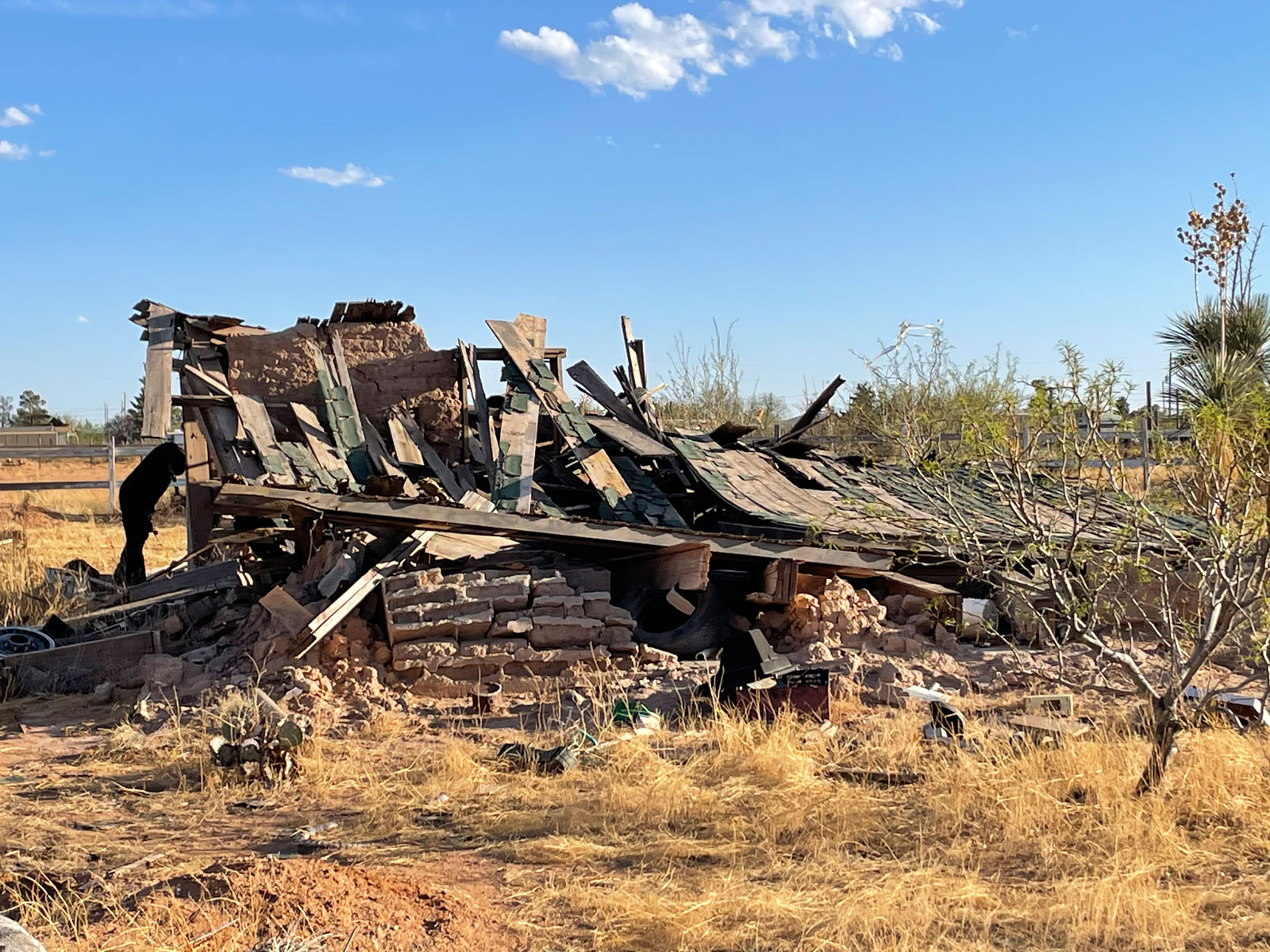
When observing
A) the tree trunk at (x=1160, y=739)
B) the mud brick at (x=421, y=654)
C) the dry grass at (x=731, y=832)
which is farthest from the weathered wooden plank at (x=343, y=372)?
the tree trunk at (x=1160, y=739)

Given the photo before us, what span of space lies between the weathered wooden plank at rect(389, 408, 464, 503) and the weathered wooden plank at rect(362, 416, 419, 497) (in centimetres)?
14

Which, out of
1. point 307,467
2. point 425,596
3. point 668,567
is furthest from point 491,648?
point 307,467

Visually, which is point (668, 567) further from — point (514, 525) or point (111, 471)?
point (111, 471)

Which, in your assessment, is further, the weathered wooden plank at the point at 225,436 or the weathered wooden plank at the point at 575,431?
the weathered wooden plank at the point at 575,431

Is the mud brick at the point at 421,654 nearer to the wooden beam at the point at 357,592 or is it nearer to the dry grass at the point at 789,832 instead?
the wooden beam at the point at 357,592

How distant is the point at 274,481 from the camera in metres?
8.77

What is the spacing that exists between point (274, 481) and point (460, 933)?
5.36m

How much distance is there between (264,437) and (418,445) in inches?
62.9

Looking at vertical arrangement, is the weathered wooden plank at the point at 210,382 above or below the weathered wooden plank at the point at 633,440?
above

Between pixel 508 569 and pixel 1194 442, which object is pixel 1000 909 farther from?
pixel 508 569

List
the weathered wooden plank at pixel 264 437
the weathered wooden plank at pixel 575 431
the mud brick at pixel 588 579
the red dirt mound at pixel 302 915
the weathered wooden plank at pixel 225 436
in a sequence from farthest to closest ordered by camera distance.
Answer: the weathered wooden plank at pixel 575 431 → the weathered wooden plank at pixel 225 436 → the weathered wooden plank at pixel 264 437 → the mud brick at pixel 588 579 → the red dirt mound at pixel 302 915

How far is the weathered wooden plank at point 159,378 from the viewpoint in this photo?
9398 millimetres

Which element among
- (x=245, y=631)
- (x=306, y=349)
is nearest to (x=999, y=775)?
(x=245, y=631)

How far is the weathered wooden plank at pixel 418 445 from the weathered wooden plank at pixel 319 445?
2.29ft
